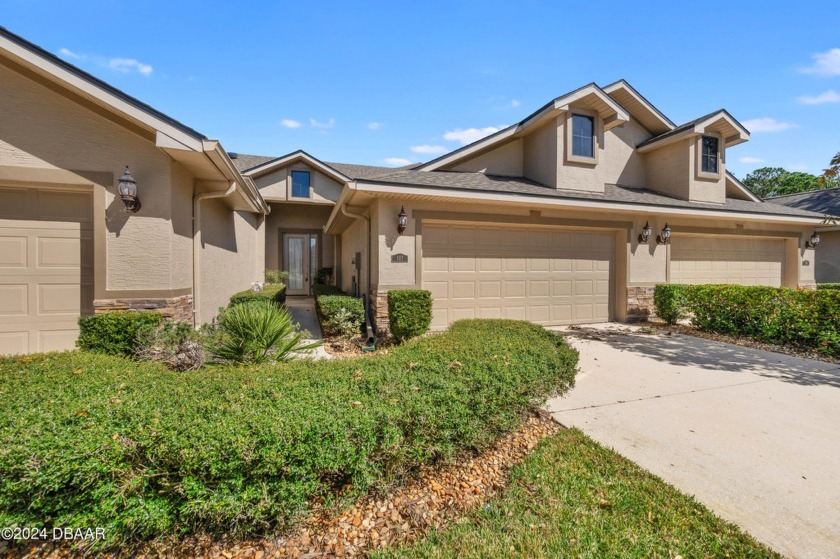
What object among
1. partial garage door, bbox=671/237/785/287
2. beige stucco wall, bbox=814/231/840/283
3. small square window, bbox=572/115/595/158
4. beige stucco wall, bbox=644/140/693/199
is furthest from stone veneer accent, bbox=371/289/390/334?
beige stucco wall, bbox=814/231/840/283

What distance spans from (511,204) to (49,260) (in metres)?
8.20

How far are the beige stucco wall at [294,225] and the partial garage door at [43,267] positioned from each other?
10.2m

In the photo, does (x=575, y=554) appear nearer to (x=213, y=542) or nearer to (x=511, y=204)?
(x=213, y=542)

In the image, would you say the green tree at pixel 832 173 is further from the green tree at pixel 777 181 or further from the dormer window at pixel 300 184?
the dormer window at pixel 300 184

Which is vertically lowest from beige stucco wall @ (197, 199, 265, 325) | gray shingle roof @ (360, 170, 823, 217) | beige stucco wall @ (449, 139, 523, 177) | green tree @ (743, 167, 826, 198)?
beige stucco wall @ (197, 199, 265, 325)

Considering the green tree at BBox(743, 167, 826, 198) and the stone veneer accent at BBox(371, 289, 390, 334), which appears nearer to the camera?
the stone veneer accent at BBox(371, 289, 390, 334)

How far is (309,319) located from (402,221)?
5.05 metres

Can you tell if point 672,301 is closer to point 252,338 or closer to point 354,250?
point 354,250

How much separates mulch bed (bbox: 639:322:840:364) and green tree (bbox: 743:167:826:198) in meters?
40.3

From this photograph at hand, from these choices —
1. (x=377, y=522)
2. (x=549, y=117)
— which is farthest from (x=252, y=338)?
(x=549, y=117)

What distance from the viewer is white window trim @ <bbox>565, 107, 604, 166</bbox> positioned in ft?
29.4

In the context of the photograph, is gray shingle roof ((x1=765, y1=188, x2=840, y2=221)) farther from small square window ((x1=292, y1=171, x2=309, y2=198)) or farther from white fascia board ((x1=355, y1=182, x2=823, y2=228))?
small square window ((x1=292, y1=171, x2=309, y2=198))

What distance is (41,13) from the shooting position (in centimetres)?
567

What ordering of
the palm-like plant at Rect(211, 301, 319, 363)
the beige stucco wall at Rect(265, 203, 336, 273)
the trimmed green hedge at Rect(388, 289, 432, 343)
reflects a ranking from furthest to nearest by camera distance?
the beige stucco wall at Rect(265, 203, 336, 273)
the trimmed green hedge at Rect(388, 289, 432, 343)
the palm-like plant at Rect(211, 301, 319, 363)
